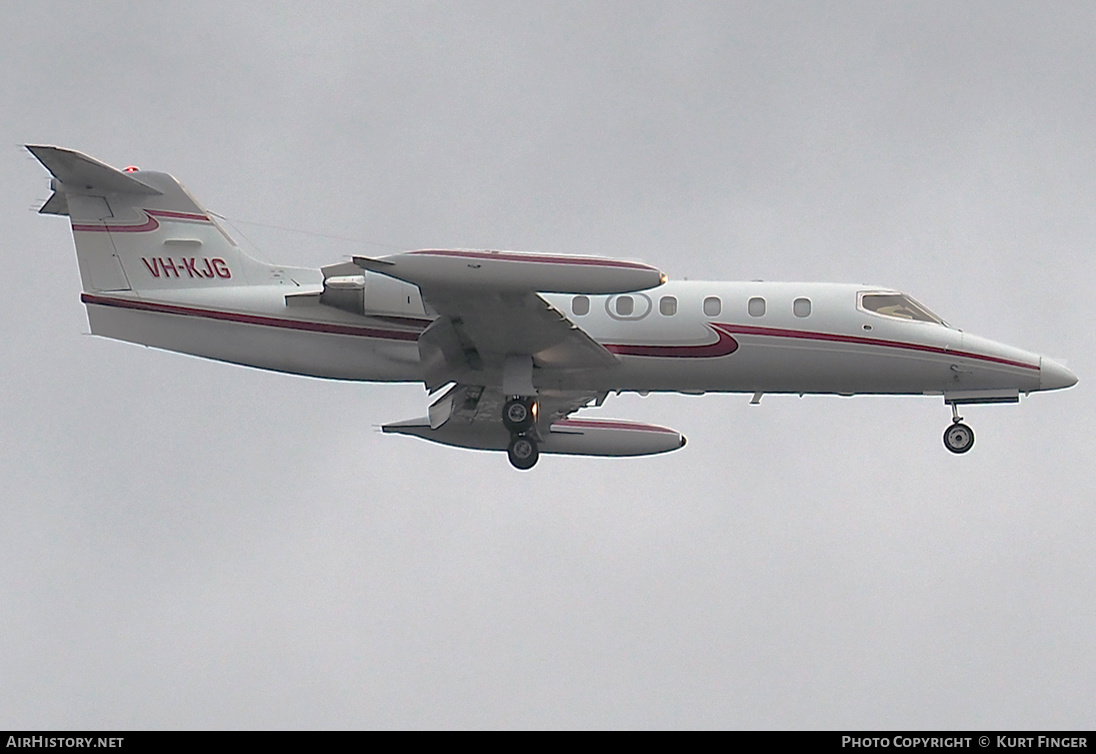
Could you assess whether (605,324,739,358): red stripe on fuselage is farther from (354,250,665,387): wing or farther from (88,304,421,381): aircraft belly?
(88,304,421,381): aircraft belly

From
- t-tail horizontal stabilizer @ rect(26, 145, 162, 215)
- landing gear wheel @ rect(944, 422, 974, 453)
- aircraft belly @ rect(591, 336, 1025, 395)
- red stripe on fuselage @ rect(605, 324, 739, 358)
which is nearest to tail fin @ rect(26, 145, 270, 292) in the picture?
t-tail horizontal stabilizer @ rect(26, 145, 162, 215)

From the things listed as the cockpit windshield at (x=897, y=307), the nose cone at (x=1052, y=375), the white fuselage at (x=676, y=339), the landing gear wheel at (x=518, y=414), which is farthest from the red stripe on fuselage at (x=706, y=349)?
the nose cone at (x=1052, y=375)

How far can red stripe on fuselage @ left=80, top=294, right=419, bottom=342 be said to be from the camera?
1118 inches

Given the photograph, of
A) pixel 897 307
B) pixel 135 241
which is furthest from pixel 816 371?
pixel 135 241

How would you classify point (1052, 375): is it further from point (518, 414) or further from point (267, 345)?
point (267, 345)

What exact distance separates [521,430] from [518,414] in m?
0.34

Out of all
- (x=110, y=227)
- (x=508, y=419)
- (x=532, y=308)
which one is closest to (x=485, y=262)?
(x=532, y=308)

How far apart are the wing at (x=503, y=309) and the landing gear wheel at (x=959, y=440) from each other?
6.16m

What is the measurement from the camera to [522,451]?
2895cm

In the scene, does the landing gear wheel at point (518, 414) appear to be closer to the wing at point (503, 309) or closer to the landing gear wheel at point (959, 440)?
the wing at point (503, 309)

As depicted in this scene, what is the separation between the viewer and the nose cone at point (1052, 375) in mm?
28641

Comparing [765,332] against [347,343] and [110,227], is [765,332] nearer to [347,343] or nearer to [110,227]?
[347,343]

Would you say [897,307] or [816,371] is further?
[897,307]
